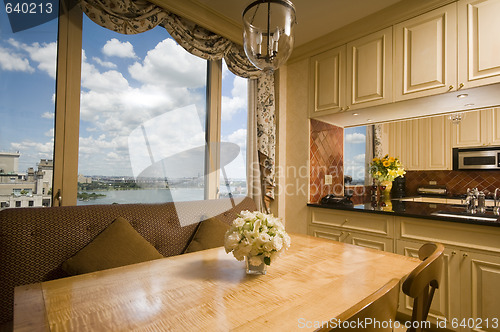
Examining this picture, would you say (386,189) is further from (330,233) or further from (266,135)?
(266,135)

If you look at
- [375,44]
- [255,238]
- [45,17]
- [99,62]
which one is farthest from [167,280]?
[375,44]

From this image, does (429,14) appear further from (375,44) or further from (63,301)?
(63,301)

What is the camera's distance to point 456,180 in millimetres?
3141

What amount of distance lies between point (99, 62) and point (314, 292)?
210cm

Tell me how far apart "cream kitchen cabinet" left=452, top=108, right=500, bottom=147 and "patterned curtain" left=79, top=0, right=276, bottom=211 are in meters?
2.18

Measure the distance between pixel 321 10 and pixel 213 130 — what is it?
4.71ft

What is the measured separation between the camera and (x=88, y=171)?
1.89 meters

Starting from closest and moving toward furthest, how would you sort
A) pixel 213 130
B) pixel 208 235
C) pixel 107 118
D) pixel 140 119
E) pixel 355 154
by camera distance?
pixel 208 235
pixel 107 118
pixel 140 119
pixel 213 130
pixel 355 154

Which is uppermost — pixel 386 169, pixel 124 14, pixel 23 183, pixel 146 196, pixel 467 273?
pixel 124 14

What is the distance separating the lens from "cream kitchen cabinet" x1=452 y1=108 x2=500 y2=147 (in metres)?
2.71

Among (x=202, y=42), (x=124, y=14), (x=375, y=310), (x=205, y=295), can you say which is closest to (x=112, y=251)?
(x=205, y=295)

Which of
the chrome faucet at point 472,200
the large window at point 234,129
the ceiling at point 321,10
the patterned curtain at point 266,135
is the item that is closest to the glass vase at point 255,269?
the large window at point 234,129

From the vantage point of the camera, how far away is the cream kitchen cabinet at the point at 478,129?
271 centimetres

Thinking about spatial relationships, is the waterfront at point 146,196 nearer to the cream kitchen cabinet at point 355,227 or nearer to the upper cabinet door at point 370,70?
the cream kitchen cabinet at point 355,227
